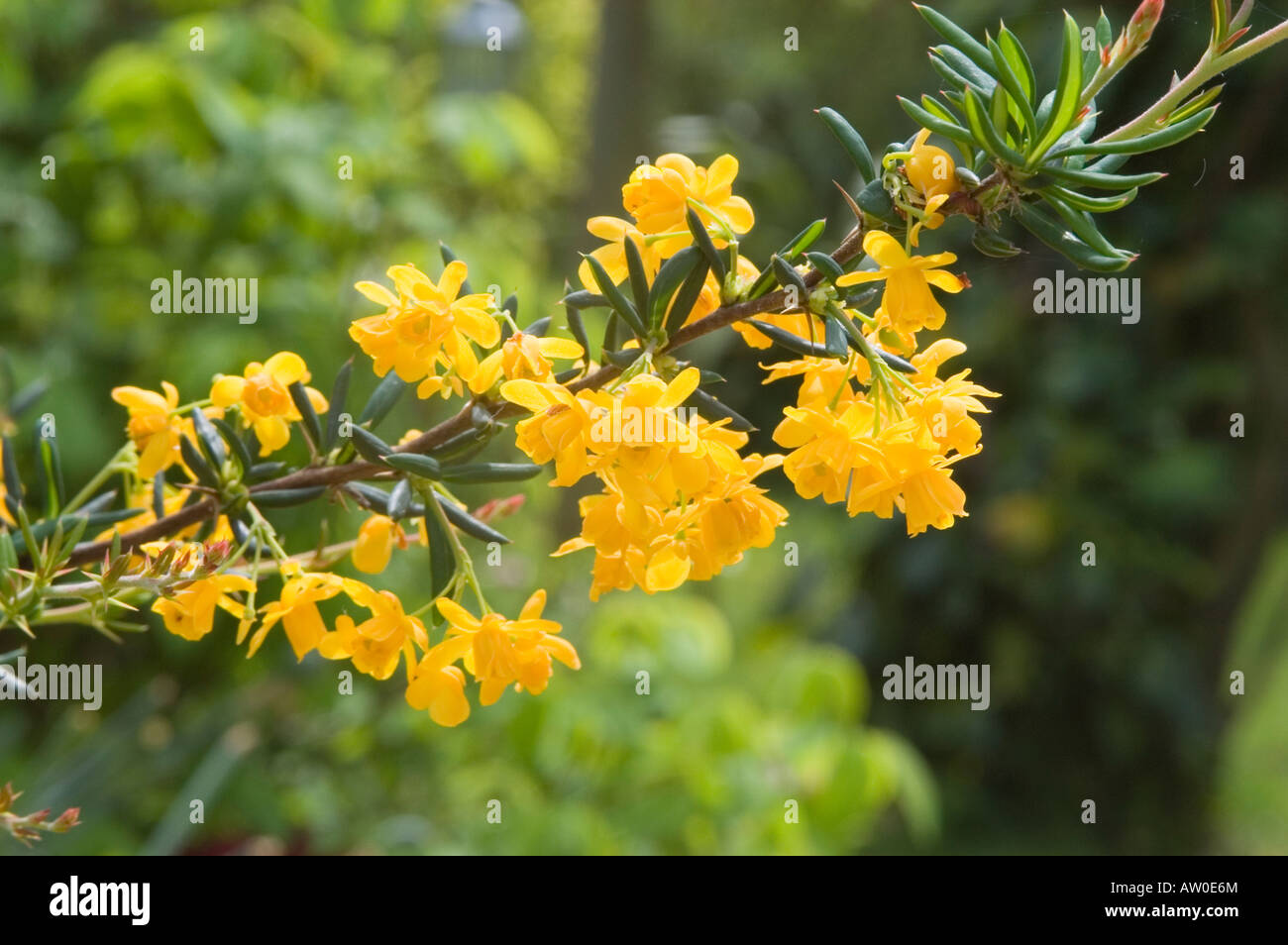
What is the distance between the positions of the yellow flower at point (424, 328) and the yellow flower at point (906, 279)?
0.17m

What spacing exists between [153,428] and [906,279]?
424 millimetres

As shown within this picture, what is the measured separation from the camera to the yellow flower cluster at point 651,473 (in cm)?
44

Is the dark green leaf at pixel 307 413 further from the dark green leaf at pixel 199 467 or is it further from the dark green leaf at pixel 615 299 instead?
the dark green leaf at pixel 615 299

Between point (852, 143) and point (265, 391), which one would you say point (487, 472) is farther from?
point (852, 143)

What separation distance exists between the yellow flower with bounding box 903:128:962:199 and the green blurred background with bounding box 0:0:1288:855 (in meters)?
0.61

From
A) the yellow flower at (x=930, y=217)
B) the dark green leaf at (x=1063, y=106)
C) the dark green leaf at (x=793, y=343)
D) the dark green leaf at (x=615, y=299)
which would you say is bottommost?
the dark green leaf at (x=793, y=343)

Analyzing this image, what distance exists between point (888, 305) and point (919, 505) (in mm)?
91

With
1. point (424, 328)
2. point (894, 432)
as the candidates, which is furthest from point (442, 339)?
point (894, 432)

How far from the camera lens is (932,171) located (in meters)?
0.47

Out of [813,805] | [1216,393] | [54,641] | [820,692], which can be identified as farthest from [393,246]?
[1216,393]

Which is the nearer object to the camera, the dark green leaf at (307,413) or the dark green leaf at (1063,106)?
the dark green leaf at (1063,106)

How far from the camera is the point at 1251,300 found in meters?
2.40

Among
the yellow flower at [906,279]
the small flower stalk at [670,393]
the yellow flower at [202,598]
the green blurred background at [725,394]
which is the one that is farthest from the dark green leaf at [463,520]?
the green blurred background at [725,394]

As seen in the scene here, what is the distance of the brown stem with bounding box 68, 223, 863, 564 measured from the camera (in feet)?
1.65
